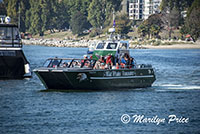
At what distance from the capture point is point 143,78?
140 feet

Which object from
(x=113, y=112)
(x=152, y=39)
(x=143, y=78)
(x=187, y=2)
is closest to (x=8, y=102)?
(x=113, y=112)

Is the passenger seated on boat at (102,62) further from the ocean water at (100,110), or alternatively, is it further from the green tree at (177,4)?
the green tree at (177,4)

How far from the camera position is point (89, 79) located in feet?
127

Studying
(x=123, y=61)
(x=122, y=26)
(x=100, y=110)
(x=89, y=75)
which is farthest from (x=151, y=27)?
(x=100, y=110)

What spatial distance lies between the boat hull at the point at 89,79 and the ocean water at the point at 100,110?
538 mm

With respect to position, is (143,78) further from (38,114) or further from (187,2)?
(187,2)

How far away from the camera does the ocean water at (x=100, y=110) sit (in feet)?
95.0

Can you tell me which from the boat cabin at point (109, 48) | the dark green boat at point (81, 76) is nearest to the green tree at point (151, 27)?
the boat cabin at point (109, 48)

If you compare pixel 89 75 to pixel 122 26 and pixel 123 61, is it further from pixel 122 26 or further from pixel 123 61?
pixel 122 26

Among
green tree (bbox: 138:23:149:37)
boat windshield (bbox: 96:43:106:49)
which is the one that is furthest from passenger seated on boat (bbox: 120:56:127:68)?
green tree (bbox: 138:23:149:37)

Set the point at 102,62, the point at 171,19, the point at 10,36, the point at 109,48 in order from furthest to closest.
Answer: the point at 171,19
the point at 10,36
the point at 109,48
the point at 102,62

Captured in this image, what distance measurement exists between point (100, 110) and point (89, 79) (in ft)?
16.3

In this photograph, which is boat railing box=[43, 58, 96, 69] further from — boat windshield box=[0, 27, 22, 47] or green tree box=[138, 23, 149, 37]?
green tree box=[138, 23, 149, 37]

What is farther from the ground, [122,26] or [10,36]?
[10,36]
